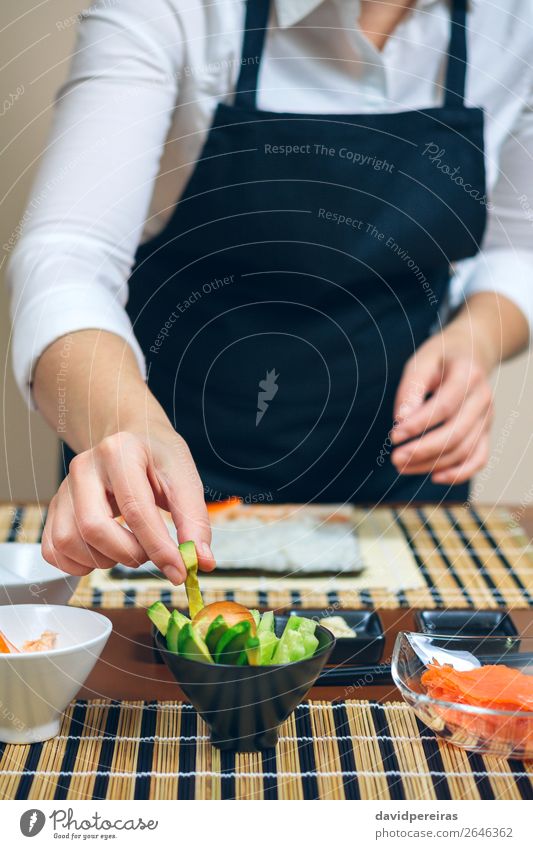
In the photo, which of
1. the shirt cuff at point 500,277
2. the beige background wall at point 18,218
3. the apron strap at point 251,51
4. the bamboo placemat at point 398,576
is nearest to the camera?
the bamboo placemat at point 398,576

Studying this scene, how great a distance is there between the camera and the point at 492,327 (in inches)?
29.9

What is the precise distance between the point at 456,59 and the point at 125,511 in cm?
52

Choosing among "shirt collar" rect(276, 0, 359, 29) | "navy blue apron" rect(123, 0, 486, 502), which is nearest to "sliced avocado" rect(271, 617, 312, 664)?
"navy blue apron" rect(123, 0, 486, 502)

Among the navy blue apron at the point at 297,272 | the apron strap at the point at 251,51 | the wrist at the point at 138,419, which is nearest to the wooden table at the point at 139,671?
the wrist at the point at 138,419

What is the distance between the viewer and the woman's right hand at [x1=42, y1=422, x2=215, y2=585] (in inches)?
15.5

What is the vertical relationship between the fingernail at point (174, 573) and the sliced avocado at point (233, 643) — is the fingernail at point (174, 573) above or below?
below

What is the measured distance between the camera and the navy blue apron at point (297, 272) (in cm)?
71

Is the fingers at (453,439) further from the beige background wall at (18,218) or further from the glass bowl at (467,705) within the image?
the beige background wall at (18,218)

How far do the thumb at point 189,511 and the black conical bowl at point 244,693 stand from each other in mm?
45

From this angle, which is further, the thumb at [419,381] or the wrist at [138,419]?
the thumb at [419,381]

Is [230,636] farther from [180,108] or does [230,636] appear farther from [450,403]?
[180,108]

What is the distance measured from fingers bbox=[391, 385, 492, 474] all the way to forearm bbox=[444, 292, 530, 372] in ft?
0.26

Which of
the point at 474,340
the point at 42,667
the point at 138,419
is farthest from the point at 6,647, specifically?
the point at 474,340
